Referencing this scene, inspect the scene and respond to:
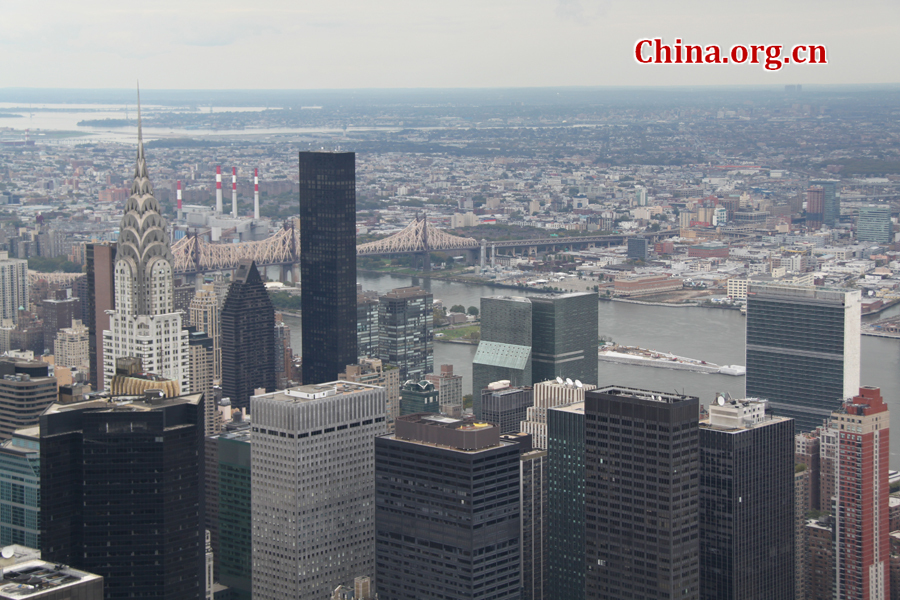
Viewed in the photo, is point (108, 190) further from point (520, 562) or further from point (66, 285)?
point (520, 562)

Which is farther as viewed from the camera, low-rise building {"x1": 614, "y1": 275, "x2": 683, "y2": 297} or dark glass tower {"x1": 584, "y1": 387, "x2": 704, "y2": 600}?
low-rise building {"x1": 614, "y1": 275, "x2": 683, "y2": 297}

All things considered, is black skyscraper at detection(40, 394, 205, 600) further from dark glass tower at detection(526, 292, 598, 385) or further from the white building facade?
the white building facade

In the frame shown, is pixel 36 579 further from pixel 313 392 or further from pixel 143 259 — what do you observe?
pixel 143 259

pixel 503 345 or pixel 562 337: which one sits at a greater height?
pixel 562 337

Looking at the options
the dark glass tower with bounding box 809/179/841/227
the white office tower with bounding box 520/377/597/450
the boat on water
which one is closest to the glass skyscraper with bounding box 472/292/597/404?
the white office tower with bounding box 520/377/597/450

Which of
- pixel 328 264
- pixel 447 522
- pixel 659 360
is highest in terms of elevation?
pixel 328 264

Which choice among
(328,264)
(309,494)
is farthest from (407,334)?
(309,494)

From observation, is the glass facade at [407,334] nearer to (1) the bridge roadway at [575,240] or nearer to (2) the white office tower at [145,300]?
(2) the white office tower at [145,300]

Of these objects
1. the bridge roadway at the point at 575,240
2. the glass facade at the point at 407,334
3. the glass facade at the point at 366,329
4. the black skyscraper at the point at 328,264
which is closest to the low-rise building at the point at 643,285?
the bridge roadway at the point at 575,240
